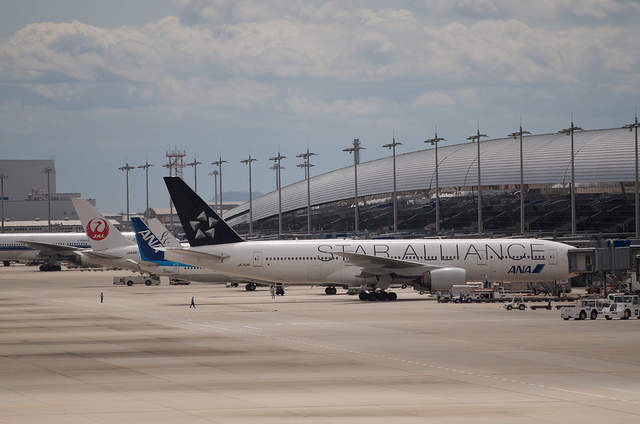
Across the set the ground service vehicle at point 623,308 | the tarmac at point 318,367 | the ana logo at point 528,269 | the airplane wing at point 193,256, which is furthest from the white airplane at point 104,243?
the ground service vehicle at point 623,308

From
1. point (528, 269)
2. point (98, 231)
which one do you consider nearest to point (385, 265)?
point (528, 269)

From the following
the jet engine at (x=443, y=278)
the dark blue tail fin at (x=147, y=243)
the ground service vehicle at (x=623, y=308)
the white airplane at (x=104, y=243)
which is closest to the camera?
the ground service vehicle at (x=623, y=308)

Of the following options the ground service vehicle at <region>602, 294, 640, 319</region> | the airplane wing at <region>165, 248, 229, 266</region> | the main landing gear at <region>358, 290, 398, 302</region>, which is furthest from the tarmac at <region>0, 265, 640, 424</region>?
the main landing gear at <region>358, 290, 398, 302</region>

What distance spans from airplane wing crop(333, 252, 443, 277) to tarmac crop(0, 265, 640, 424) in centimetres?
563

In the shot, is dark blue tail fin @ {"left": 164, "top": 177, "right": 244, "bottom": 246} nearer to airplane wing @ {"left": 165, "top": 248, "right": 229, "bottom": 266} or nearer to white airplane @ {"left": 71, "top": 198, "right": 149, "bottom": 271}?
airplane wing @ {"left": 165, "top": 248, "right": 229, "bottom": 266}

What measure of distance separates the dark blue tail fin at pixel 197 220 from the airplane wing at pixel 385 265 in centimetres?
735

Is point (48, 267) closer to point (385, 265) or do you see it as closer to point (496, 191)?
point (496, 191)

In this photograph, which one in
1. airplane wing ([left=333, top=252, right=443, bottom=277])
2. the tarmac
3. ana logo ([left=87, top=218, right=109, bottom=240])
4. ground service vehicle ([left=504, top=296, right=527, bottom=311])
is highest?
ana logo ([left=87, top=218, right=109, bottom=240])

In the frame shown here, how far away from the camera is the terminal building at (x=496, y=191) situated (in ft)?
332

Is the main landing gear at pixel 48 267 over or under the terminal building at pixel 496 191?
under

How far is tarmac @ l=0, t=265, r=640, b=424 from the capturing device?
18.9 meters

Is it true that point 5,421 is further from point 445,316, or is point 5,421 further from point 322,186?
point 322,186

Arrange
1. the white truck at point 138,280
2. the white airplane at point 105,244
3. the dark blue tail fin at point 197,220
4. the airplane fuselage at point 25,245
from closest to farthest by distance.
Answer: the dark blue tail fin at point 197,220 → the white airplane at point 105,244 → the white truck at point 138,280 → the airplane fuselage at point 25,245

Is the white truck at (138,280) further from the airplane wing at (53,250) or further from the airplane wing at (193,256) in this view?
the airplane wing at (193,256)
